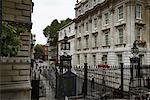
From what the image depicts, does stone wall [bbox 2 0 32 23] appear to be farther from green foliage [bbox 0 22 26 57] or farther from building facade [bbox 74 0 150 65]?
building facade [bbox 74 0 150 65]

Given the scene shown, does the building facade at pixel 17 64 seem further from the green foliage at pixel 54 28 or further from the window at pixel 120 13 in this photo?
the green foliage at pixel 54 28

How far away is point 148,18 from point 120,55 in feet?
18.8

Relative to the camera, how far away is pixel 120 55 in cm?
3039

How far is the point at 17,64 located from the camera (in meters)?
11.6

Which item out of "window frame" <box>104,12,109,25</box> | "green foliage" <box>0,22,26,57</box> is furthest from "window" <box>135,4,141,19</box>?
"green foliage" <box>0,22,26,57</box>

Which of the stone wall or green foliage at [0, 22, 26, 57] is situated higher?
the stone wall

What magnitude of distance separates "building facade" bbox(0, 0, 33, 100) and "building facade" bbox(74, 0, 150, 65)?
1784cm

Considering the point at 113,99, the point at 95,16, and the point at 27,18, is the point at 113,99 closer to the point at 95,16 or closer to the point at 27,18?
the point at 27,18

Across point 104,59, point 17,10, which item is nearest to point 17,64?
point 17,10

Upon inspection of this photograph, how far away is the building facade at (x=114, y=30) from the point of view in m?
29.0

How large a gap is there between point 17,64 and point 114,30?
22.0 m

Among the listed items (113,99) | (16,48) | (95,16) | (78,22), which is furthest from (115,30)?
(16,48)

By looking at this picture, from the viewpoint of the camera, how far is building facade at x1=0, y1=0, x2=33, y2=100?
10844 millimetres

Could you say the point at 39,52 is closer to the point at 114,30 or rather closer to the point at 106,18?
the point at 106,18
